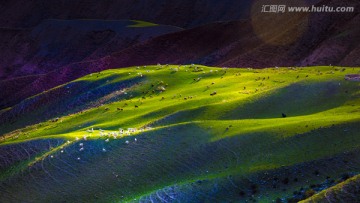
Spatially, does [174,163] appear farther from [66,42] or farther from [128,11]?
[128,11]

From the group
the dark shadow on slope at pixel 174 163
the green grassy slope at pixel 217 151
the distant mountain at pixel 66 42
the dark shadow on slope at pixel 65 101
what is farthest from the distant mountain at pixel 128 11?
the dark shadow on slope at pixel 174 163

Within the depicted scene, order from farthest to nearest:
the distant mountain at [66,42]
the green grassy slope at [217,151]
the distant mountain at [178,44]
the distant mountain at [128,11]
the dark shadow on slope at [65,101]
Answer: the distant mountain at [128,11] < the distant mountain at [66,42] < the distant mountain at [178,44] < the dark shadow on slope at [65,101] < the green grassy slope at [217,151]

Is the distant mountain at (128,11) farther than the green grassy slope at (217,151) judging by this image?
Yes

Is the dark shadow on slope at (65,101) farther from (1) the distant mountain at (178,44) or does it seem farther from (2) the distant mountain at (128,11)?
(2) the distant mountain at (128,11)

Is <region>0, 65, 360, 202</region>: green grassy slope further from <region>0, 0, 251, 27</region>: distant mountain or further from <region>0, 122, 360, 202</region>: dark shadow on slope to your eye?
<region>0, 0, 251, 27</region>: distant mountain

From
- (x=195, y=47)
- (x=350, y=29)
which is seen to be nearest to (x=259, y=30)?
(x=195, y=47)

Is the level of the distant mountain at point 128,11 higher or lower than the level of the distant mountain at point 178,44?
higher

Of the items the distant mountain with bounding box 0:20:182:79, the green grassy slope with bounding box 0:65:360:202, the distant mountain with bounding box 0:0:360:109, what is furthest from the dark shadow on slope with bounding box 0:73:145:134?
the distant mountain with bounding box 0:20:182:79

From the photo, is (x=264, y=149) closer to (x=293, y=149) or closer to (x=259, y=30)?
(x=293, y=149)
